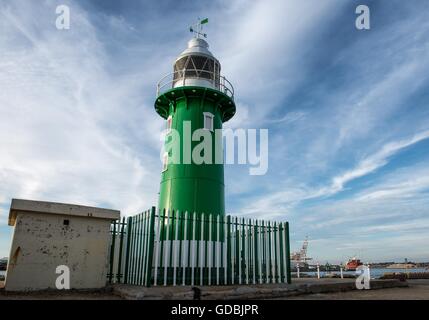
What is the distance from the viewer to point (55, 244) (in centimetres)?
996

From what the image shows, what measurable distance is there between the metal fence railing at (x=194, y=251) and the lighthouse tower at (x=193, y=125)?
1.74 metres

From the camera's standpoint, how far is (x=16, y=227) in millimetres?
9531

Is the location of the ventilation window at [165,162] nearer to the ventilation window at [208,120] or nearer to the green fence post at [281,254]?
the ventilation window at [208,120]

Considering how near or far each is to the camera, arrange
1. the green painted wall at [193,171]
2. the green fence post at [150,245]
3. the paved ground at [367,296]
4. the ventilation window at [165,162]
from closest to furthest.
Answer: the paved ground at [367,296] < the green fence post at [150,245] < the green painted wall at [193,171] < the ventilation window at [165,162]

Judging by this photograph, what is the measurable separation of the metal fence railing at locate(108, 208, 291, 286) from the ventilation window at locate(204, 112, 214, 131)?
4259mm

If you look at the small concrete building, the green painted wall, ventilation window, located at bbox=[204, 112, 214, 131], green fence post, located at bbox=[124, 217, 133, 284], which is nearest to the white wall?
the small concrete building

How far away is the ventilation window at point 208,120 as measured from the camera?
1424cm

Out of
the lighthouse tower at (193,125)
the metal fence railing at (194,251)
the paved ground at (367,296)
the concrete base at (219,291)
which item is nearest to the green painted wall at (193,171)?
the lighthouse tower at (193,125)

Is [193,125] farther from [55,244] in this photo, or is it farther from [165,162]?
[55,244]

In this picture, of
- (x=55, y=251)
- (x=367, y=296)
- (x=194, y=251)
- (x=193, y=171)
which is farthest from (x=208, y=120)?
(x=367, y=296)

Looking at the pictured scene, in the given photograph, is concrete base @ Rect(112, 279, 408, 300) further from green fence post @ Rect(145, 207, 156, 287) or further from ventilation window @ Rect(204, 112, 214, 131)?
ventilation window @ Rect(204, 112, 214, 131)

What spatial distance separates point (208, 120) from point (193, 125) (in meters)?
0.78

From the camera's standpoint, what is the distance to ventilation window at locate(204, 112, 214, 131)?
14239 mm
